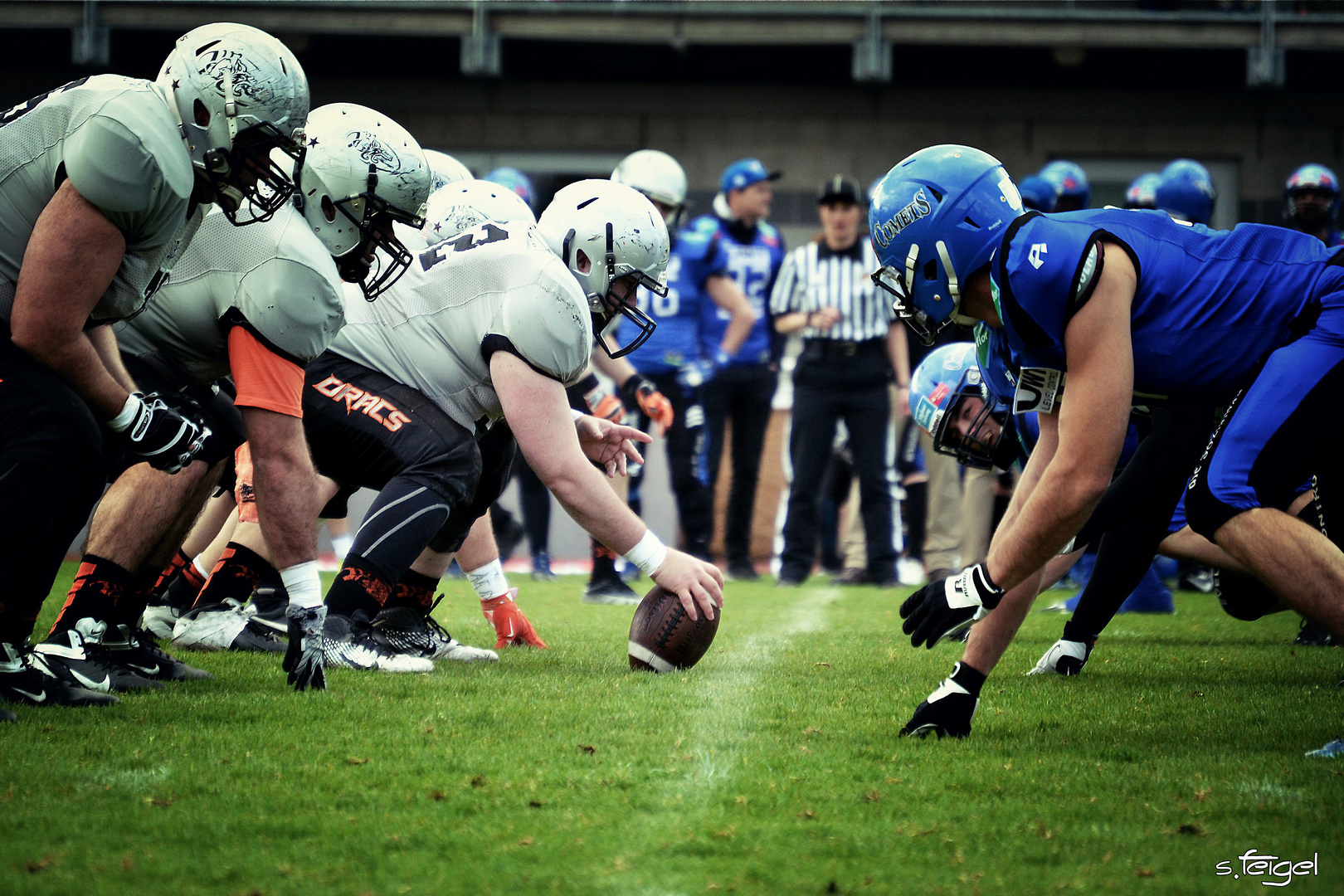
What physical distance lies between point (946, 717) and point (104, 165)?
97.6 inches

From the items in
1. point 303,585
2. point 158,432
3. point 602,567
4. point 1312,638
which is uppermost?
point 158,432

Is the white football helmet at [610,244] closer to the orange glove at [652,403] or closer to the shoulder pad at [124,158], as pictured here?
the shoulder pad at [124,158]

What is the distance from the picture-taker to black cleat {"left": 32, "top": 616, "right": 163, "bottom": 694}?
3826mm

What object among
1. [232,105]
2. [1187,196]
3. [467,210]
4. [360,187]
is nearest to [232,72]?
[232,105]

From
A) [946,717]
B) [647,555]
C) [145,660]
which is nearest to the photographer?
[946,717]

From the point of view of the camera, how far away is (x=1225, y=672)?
501cm

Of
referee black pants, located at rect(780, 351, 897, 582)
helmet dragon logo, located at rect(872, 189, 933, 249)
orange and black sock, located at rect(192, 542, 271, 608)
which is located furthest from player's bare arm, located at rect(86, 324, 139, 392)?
referee black pants, located at rect(780, 351, 897, 582)

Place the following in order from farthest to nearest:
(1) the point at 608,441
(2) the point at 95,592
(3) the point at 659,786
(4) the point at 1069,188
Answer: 1. (4) the point at 1069,188
2. (1) the point at 608,441
3. (2) the point at 95,592
4. (3) the point at 659,786

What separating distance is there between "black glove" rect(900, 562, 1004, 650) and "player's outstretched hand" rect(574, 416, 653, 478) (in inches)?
72.4

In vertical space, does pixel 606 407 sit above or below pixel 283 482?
below

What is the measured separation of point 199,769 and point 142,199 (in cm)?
137

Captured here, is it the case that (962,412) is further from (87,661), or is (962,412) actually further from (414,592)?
(87,661)

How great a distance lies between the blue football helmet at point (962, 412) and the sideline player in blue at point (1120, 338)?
132 centimetres

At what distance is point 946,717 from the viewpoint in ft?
11.7
